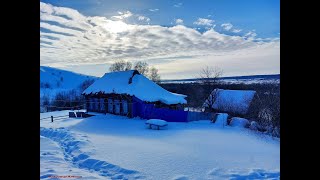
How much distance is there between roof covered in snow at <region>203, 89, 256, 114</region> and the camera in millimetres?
29959

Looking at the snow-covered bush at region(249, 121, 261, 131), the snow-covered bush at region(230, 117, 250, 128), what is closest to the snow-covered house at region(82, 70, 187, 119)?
the snow-covered bush at region(230, 117, 250, 128)

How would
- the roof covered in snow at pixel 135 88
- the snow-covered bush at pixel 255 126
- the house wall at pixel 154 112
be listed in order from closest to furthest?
the snow-covered bush at pixel 255 126, the house wall at pixel 154 112, the roof covered in snow at pixel 135 88

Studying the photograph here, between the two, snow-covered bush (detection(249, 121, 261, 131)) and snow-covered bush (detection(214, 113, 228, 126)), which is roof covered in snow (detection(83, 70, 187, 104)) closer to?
snow-covered bush (detection(214, 113, 228, 126))

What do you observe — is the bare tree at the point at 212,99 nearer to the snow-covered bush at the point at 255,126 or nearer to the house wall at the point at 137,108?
the house wall at the point at 137,108

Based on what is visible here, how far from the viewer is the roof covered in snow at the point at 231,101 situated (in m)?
30.0

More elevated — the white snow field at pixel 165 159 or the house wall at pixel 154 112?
the house wall at pixel 154 112

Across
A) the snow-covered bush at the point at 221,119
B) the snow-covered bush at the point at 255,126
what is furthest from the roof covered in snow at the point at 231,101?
the snow-covered bush at the point at 255,126

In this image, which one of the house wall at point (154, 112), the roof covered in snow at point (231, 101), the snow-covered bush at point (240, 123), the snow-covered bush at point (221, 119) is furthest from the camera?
the roof covered in snow at point (231, 101)

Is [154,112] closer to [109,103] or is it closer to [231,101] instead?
[109,103]

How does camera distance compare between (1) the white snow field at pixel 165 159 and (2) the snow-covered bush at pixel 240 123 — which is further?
(2) the snow-covered bush at pixel 240 123

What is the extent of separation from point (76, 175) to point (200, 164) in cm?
378

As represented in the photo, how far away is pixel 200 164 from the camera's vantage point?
9023 millimetres

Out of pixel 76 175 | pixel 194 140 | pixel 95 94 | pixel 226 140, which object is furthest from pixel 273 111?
pixel 95 94
